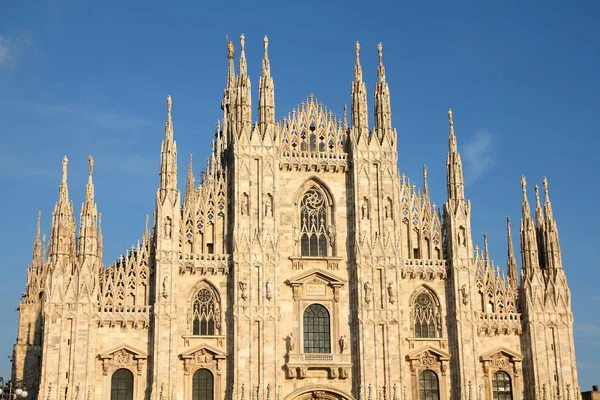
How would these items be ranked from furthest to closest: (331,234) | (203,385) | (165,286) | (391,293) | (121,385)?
(331,234)
(391,293)
(165,286)
(203,385)
(121,385)

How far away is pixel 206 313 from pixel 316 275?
6005mm

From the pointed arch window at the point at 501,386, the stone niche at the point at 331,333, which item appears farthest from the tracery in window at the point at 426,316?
the stone niche at the point at 331,333

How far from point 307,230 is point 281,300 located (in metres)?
4.17

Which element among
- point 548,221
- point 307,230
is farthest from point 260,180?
point 548,221

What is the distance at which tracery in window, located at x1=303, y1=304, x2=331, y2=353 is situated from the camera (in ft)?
155

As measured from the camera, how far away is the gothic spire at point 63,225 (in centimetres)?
4588

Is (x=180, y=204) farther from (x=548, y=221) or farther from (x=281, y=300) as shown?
(x=548, y=221)

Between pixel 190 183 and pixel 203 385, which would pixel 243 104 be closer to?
pixel 190 183

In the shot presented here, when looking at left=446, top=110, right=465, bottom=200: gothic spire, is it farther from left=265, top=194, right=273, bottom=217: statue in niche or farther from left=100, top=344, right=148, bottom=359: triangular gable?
left=100, top=344, right=148, bottom=359: triangular gable

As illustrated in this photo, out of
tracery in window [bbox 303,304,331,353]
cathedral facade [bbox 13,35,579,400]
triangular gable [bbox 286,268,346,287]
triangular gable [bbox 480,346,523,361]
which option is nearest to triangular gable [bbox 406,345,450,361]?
cathedral facade [bbox 13,35,579,400]

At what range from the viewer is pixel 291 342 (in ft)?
152

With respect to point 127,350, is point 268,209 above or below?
above

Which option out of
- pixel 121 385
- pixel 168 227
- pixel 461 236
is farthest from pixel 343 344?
pixel 121 385

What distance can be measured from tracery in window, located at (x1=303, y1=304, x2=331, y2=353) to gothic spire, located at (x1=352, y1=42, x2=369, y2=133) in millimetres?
10010
